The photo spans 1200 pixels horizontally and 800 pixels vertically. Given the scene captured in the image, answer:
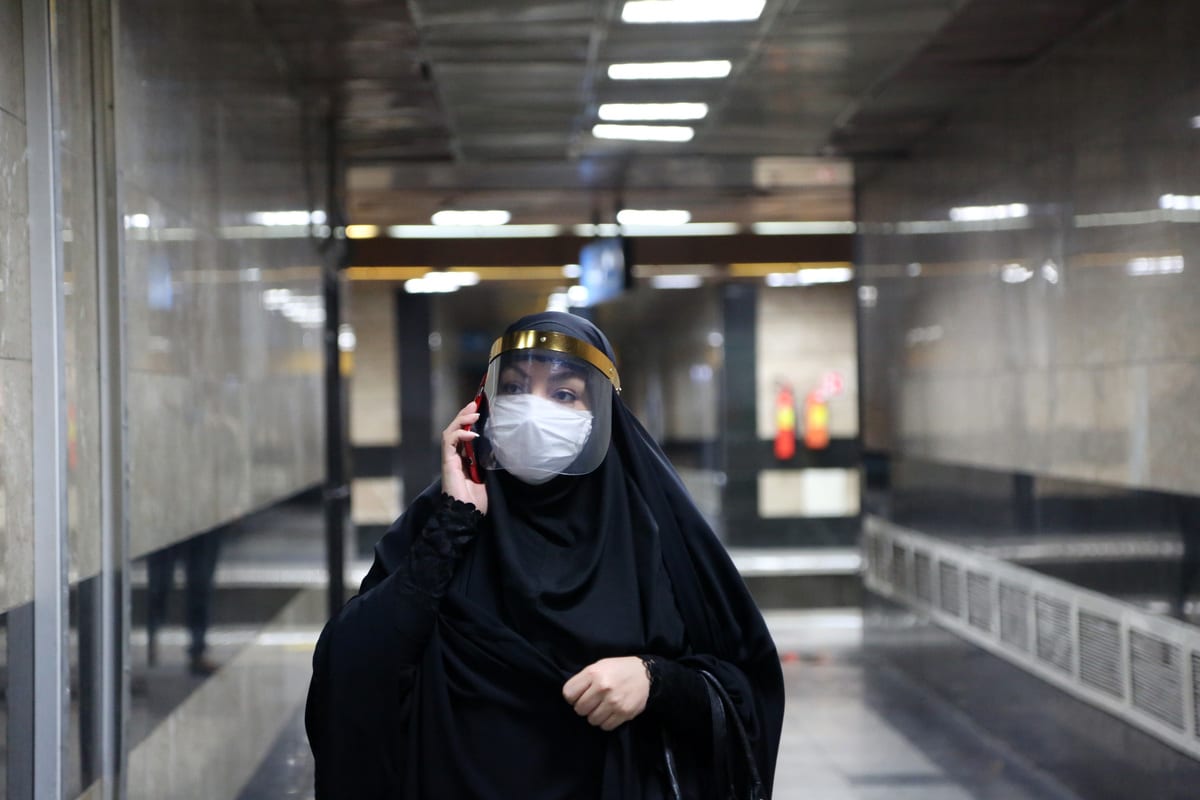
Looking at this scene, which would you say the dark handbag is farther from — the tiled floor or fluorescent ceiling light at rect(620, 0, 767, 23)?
fluorescent ceiling light at rect(620, 0, 767, 23)

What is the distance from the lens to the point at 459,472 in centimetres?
203

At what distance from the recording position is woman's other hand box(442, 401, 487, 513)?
2014 millimetres

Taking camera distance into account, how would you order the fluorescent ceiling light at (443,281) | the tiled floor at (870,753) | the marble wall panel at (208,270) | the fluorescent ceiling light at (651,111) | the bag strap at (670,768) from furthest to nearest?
the fluorescent ceiling light at (443,281), the fluorescent ceiling light at (651,111), the tiled floor at (870,753), the marble wall panel at (208,270), the bag strap at (670,768)

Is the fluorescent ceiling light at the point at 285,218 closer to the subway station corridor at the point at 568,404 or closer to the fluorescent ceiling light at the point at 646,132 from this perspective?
the subway station corridor at the point at 568,404

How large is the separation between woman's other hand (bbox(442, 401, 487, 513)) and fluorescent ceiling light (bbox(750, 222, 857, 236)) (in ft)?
31.6

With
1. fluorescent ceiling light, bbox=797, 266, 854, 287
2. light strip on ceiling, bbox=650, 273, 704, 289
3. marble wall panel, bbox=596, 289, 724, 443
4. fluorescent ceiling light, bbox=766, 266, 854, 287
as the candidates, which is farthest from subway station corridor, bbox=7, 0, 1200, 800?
fluorescent ceiling light, bbox=797, 266, 854, 287

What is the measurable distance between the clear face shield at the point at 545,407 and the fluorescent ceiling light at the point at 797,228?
31.3 feet

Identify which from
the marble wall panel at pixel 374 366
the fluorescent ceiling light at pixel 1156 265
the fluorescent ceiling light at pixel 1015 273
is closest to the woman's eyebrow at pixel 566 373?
the fluorescent ceiling light at pixel 1156 265

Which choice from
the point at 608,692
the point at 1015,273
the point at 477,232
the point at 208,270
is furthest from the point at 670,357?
the point at 608,692

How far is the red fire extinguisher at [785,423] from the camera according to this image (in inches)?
481

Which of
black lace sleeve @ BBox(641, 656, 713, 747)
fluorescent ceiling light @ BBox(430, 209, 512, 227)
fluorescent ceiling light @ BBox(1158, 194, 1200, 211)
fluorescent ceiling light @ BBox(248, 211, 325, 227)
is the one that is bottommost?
black lace sleeve @ BBox(641, 656, 713, 747)

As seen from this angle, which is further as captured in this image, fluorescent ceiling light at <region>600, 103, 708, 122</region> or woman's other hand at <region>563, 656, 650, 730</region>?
fluorescent ceiling light at <region>600, 103, 708, 122</region>

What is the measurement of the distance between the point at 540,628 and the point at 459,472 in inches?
10.6

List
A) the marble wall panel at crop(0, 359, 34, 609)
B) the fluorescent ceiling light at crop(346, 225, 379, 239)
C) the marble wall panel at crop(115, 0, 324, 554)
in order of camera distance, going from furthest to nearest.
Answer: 1. the fluorescent ceiling light at crop(346, 225, 379, 239)
2. the marble wall panel at crop(115, 0, 324, 554)
3. the marble wall panel at crop(0, 359, 34, 609)
